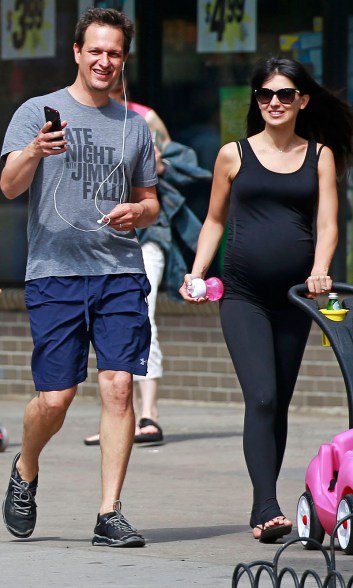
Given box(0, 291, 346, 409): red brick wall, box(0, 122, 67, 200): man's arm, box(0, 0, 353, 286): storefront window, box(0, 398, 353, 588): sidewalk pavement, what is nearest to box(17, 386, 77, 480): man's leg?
box(0, 398, 353, 588): sidewalk pavement

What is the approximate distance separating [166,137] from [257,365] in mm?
3822

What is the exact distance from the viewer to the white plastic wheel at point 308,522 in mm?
6094

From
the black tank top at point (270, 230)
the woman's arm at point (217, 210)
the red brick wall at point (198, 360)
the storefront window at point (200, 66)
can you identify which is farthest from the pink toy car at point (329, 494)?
the storefront window at point (200, 66)

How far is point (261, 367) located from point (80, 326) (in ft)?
2.45

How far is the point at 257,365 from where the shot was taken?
6.43m

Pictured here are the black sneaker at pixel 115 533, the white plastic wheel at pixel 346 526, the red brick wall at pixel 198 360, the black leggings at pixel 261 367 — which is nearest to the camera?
the white plastic wheel at pixel 346 526

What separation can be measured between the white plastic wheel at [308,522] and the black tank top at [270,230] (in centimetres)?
84

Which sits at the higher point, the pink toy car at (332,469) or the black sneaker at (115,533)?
the pink toy car at (332,469)

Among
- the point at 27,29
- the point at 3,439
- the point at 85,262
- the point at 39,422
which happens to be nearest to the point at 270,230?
the point at 85,262

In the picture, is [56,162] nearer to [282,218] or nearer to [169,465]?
[282,218]

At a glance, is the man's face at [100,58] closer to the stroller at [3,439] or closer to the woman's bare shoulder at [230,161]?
the woman's bare shoulder at [230,161]

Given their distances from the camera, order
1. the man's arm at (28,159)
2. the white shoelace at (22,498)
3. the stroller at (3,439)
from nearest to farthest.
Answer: the man's arm at (28,159), the white shoelace at (22,498), the stroller at (3,439)

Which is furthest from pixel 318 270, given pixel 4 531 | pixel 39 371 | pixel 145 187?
pixel 4 531

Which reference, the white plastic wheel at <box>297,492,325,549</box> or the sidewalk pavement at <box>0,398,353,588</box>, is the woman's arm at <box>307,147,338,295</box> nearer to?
the white plastic wheel at <box>297,492,325,549</box>
